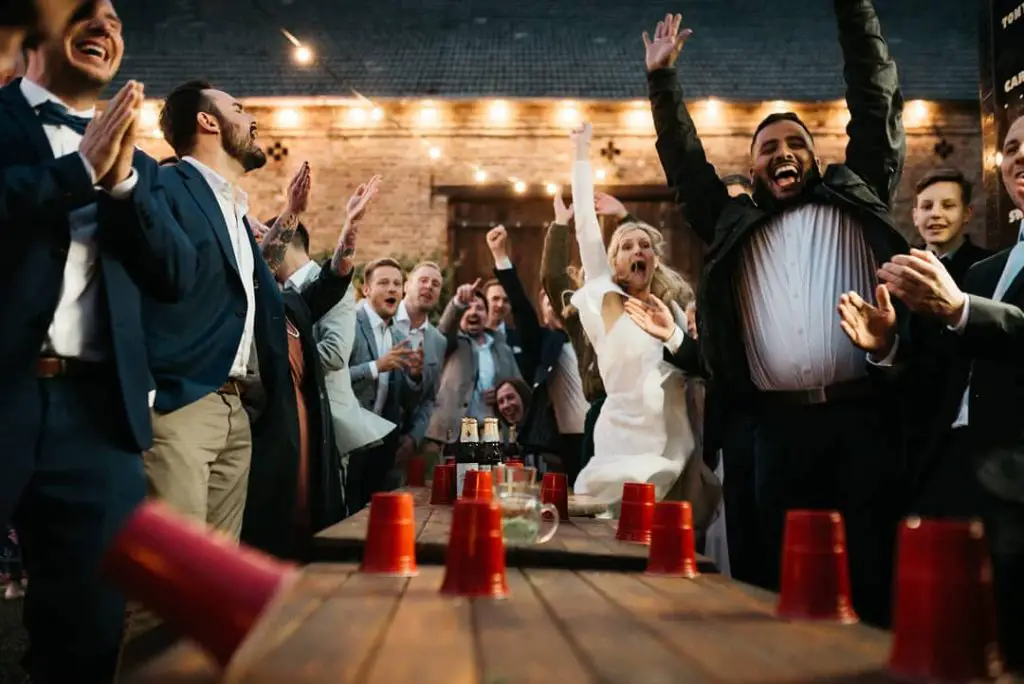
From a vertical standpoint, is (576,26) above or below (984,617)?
above

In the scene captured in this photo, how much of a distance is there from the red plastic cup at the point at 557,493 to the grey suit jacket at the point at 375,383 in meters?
2.80

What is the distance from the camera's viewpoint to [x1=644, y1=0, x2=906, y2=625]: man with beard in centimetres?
260

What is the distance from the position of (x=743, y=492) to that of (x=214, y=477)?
5.58ft

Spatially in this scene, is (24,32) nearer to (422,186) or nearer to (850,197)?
(850,197)

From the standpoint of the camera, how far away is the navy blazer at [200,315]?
2.34m

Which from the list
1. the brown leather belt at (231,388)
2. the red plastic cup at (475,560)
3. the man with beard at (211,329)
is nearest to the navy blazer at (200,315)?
the man with beard at (211,329)

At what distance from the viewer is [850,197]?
8.91 ft

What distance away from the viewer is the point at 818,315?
9.04 feet

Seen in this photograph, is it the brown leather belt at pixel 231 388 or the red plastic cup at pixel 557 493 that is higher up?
the brown leather belt at pixel 231 388

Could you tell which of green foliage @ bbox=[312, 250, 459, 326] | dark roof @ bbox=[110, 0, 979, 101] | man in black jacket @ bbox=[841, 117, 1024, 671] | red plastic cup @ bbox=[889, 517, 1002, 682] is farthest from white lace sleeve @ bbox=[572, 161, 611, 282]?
dark roof @ bbox=[110, 0, 979, 101]

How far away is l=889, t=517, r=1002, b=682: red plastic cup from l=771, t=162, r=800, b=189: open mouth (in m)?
2.11

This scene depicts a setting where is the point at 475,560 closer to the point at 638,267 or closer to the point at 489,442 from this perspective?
the point at 489,442

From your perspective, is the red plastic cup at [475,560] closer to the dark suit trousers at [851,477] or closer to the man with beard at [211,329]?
the man with beard at [211,329]

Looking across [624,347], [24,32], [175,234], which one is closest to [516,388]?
[624,347]
